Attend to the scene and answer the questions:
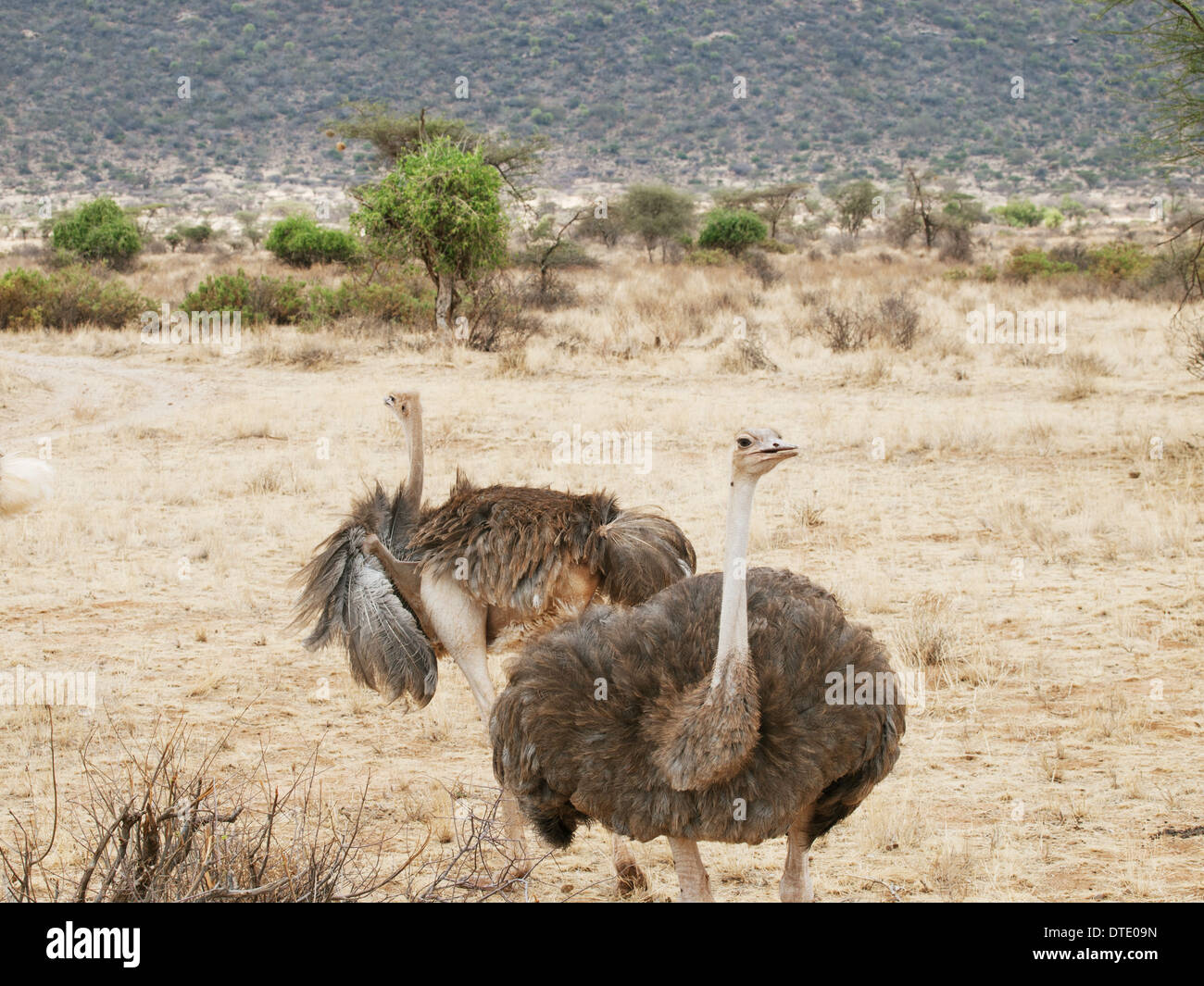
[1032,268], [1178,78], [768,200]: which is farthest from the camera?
[768,200]

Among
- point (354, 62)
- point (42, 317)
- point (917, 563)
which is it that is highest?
point (354, 62)

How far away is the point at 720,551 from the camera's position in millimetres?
8758

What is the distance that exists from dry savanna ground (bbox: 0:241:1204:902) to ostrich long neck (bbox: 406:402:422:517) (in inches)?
45.4

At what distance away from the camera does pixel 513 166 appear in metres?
26.5

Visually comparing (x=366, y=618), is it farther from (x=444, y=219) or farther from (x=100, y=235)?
(x=100, y=235)

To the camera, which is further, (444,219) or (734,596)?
(444,219)

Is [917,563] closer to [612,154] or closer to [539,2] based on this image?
[612,154]

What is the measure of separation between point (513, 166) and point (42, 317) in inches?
385

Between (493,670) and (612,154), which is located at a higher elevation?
(612,154)

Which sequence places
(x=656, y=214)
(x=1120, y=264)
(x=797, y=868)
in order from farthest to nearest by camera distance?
(x=656, y=214) → (x=1120, y=264) → (x=797, y=868)

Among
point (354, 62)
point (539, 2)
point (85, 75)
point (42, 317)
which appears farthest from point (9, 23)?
point (42, 317)

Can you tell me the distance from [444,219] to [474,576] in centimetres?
1471

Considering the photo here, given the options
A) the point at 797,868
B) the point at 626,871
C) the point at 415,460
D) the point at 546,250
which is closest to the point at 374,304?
the point at 546,250

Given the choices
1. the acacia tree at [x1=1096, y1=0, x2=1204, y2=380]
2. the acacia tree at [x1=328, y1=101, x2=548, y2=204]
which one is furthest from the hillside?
the acacia tree at [x1=1096, y1=0, x2=1204, y2=380]
